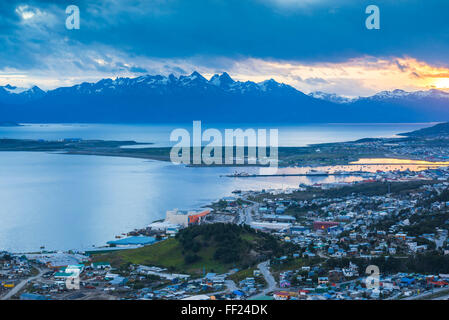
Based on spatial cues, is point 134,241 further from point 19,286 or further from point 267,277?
point 267,277

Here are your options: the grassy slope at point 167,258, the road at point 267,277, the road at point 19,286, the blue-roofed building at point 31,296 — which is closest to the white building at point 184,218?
the grassy slope at point 167,258

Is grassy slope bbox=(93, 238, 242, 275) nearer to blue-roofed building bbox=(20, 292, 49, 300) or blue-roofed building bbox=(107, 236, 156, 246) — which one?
blue-roofed building bbox=(107, 236, 156, 246)

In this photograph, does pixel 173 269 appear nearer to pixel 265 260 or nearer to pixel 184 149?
pixel 265 260

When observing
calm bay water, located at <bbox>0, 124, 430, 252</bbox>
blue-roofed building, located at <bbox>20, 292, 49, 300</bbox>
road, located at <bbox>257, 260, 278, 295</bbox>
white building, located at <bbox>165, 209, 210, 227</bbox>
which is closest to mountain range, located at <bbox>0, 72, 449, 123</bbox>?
calm bay water, located at <bbox>0, 124, 430, 252</bbox>

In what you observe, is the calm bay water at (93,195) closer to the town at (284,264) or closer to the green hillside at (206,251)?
the town at (284,264)

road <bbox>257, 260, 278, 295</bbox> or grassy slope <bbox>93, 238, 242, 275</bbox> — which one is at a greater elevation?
road <bbox>257, 260, 278, 295</bbox>

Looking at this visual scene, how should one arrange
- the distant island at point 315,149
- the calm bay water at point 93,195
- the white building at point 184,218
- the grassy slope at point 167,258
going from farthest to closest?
the distant island at point 315,149, the white building at point 184,218, the calm bay water at point 93,195, the grassy slope at point 167,258

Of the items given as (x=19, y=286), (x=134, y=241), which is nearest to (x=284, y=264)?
(x=134, y=241)
